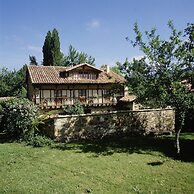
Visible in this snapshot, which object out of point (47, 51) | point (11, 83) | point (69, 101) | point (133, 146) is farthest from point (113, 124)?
point (47, 51)

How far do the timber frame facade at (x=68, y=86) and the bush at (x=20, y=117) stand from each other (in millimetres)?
10963

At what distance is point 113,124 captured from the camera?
65.4 feet

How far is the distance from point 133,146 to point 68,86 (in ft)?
54.2

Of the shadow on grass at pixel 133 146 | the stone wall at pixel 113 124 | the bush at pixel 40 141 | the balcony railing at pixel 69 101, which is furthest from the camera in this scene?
the balcony railing at pixel 69 101

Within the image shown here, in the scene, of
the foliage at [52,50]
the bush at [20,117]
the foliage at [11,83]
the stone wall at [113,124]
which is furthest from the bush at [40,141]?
the foliage at [52,50]

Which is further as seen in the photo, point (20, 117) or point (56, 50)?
point (56, 50)

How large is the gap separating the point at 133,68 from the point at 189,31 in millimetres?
3956

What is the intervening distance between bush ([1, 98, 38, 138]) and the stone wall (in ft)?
6.07

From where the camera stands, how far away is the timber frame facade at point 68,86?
1187 inches

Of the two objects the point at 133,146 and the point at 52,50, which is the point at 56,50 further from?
the point at 133,146

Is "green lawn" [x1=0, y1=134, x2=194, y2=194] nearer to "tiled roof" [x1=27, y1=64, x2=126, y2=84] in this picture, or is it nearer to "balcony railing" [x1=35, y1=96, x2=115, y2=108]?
"balcony railing" [x1=35, y1=96, x2=115, y2=108]

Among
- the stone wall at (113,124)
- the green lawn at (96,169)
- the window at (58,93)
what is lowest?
the green lawn at (96,169)

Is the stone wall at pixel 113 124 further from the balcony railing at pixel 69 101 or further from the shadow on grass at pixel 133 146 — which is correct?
the balcony railing at pixel 69 101

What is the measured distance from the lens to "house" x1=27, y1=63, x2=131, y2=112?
30.2 metres
